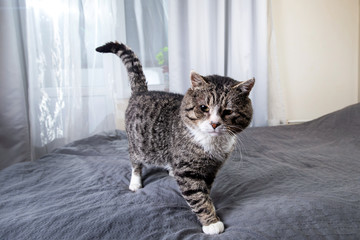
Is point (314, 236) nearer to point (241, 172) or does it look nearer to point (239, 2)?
point (241, 172)

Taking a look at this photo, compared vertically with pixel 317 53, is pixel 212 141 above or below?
below

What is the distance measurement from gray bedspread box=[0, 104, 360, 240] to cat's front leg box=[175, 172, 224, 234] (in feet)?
0.12

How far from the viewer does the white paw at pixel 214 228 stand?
2.66 feet

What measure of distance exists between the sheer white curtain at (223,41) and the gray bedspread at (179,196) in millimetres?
836

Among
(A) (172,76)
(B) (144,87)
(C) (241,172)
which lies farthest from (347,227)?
(A) (172,76)

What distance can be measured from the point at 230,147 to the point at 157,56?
4.79 feet

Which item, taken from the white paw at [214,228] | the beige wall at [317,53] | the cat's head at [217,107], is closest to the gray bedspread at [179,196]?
the white paw at [214,228]

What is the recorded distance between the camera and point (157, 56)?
2.23 m

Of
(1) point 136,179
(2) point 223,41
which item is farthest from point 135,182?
(2) point 223,41

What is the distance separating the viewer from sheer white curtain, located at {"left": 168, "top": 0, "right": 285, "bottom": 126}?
7.13 feet

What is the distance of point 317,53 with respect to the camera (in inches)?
104

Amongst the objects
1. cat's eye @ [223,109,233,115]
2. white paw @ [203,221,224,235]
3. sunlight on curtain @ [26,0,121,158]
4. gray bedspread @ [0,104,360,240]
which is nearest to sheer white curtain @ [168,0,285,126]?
sunlight on curtain @ [26,0,121,158]

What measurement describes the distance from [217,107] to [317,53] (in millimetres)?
2267

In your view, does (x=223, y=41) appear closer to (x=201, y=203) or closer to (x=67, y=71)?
(x=67, y=71)
